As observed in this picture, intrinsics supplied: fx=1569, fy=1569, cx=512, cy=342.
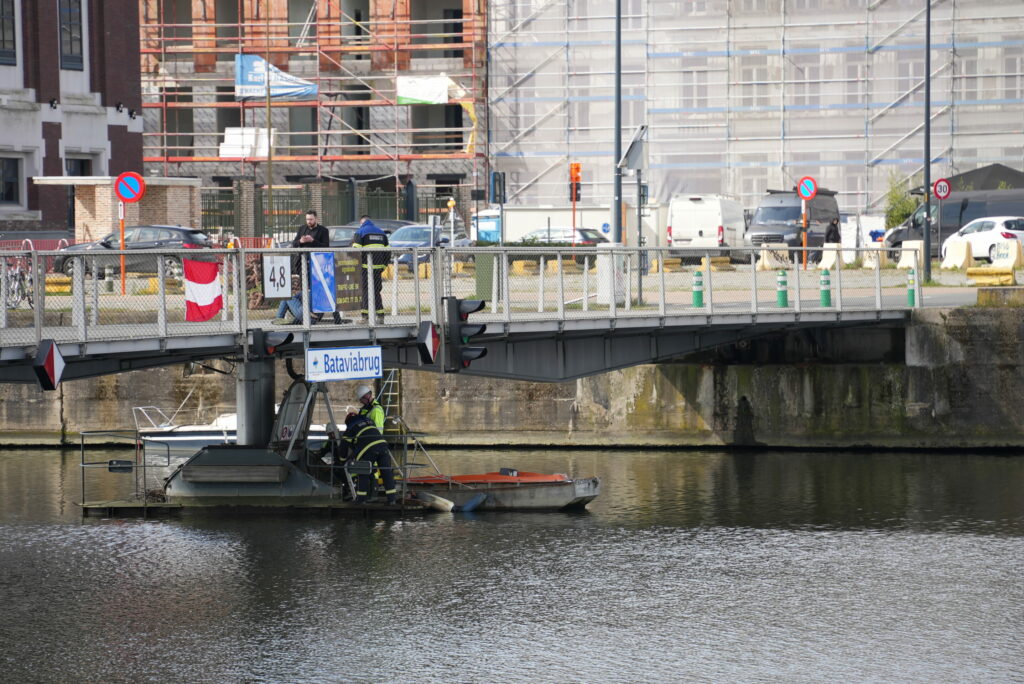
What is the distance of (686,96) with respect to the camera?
50.4 m

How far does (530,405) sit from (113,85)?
74.9 ft

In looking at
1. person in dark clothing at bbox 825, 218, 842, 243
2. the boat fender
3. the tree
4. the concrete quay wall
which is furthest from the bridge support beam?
the tree

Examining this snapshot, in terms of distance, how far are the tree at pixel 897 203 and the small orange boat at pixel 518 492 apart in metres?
27.4

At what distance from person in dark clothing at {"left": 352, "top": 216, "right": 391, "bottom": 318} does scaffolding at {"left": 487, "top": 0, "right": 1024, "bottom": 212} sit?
28.8 m

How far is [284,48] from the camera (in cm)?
5797

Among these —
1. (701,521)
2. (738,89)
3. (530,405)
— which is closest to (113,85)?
(738,89)

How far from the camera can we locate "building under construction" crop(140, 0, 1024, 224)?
48.7m

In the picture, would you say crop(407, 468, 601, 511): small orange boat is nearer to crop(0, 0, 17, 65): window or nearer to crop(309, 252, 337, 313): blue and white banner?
crop(309, 252, 337, 313): blue and white banner

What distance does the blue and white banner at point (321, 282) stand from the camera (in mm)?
20766

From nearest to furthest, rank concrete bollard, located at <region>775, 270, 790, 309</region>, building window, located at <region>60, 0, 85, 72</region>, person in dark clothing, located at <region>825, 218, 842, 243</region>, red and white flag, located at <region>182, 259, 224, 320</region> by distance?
red and white flag, located at <region>182, 259, 224, 320</region> < concrete bollard, located at <region>775, 270, 790, 309</region> < person in dark clothing, located at <region>825, 218, 842, 243</region> < building window, located at <region>60, 0, 85, 72</region>

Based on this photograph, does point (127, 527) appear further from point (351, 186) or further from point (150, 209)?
point (351, 186)

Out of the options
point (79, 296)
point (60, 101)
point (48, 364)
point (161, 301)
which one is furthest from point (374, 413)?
point (60, 101)

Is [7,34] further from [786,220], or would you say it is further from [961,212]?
[961,212]

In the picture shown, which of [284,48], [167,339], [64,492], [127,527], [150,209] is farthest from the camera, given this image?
[284,48]
